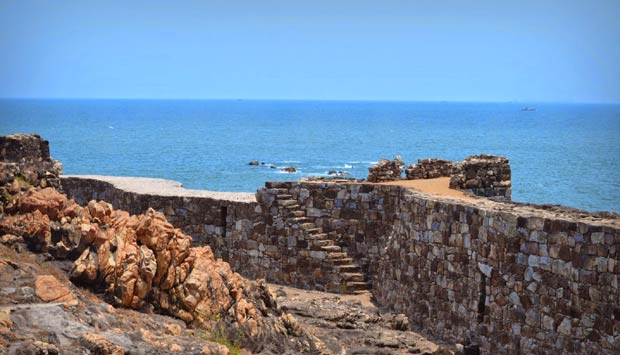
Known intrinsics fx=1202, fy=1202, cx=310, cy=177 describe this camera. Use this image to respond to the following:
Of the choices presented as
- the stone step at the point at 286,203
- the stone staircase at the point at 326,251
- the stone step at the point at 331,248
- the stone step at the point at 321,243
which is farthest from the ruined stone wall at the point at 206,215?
the stone step at the point at 331,248

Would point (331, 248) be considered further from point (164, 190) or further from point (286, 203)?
point (164, 190)

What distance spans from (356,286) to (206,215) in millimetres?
5644

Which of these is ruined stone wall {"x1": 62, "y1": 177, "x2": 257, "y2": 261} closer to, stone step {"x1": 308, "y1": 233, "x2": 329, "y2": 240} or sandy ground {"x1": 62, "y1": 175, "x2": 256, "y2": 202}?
sandy ground {"x1": 62, "y1": 175, "x2": 256, "y2": 202}

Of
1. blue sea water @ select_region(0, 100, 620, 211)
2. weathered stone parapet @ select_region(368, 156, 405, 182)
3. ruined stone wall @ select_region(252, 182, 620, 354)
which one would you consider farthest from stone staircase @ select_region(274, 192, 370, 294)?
blue sea water @ select_region(0, 100, 620, 211)

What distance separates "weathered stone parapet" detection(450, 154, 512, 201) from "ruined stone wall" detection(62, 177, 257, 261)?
6.10m

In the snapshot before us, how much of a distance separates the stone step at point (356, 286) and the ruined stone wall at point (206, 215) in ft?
12.1

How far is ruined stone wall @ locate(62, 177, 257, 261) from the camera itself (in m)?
33.8

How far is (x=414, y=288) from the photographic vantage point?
27.5 metres

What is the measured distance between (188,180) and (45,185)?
202ft

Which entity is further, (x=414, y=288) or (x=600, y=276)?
(x=414, y=288)

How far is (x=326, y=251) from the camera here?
105 feet

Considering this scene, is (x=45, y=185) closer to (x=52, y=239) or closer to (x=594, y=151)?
(x=52, y=239)

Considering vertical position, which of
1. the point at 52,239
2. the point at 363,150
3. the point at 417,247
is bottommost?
the point at 363,150

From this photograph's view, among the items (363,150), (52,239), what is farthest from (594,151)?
(52,239)
